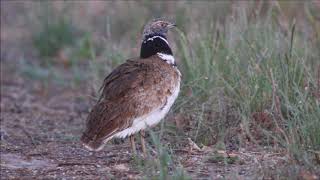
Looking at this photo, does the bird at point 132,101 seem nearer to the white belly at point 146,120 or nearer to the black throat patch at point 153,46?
the white belly at point 146,120

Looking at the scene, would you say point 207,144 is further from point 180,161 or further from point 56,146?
point 56,146

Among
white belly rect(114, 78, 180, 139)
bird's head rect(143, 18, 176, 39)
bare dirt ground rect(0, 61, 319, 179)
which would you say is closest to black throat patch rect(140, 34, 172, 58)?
bird's head rect(143, 18, 176, 39)

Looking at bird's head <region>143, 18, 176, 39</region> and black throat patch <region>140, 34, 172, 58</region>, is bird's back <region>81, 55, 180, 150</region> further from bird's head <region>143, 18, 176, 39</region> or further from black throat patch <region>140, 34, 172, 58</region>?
bird's head <region>143, 18, 176, 39</region>

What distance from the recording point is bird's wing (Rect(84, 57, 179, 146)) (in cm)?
578

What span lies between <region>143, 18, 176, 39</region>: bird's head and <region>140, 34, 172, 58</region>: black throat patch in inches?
2.0

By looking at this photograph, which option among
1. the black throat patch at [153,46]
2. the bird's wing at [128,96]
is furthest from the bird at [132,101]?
the black throat patch at [153,46]

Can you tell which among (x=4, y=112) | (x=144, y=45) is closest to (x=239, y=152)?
(x=144, y=45)

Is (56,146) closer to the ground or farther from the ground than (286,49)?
closer to the ground

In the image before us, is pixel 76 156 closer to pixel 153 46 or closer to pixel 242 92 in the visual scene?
pixel 153 46

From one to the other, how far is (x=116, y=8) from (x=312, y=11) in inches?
114

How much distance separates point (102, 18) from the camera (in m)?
12.2

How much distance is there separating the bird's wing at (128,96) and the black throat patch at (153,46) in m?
0.25

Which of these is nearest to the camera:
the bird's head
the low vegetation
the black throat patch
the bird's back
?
the low vegetation

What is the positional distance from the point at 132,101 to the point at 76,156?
77cm
